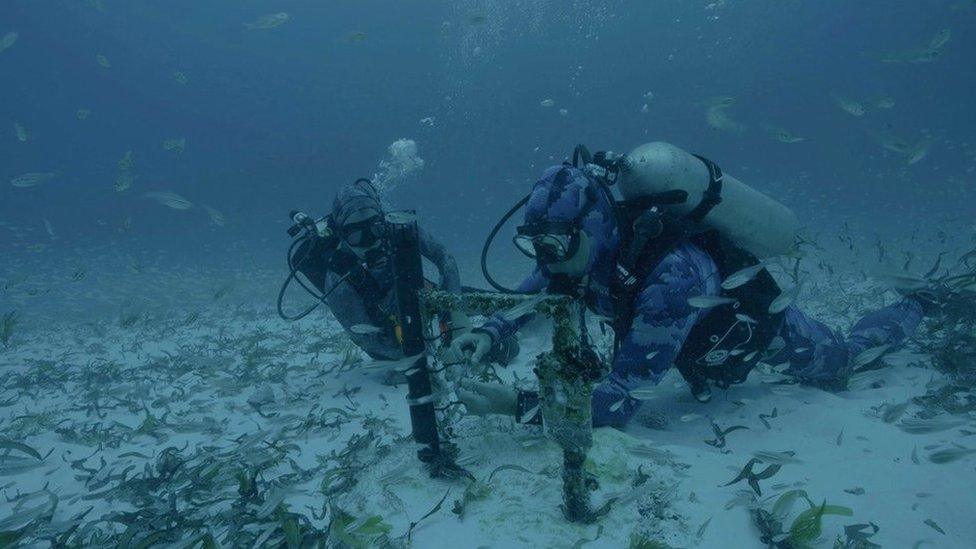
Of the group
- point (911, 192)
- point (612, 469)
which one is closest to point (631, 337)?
point (612, 469)

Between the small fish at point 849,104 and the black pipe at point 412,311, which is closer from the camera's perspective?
the black pipe at point 412,311

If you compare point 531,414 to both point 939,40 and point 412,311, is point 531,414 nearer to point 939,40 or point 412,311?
point 412,311

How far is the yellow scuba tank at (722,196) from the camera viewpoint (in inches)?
140

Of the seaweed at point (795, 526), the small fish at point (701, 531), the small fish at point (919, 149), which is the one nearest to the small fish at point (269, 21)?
the small fish at point (701, 531)

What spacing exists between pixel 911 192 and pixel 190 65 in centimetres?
12860

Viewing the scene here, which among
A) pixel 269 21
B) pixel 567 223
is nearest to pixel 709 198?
pixel 567 223

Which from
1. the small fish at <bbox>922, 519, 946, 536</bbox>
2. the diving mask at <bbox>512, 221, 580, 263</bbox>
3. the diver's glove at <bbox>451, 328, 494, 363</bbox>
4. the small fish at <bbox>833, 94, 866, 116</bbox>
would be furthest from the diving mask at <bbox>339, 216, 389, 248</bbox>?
the small fish at <bbox>833, 94, 866, 116</bbox>

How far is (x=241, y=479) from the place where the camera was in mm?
3121

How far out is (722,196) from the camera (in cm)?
391

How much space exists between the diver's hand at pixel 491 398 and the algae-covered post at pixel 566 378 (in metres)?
0.76

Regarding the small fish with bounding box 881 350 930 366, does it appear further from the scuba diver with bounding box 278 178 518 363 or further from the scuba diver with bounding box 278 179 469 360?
the scuba diver with bounding box 278 179 469 360

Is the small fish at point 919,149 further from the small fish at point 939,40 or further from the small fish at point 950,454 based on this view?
the small fish at point 950,454

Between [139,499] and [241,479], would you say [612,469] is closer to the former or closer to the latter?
[241,479]

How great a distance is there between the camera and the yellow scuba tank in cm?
356
